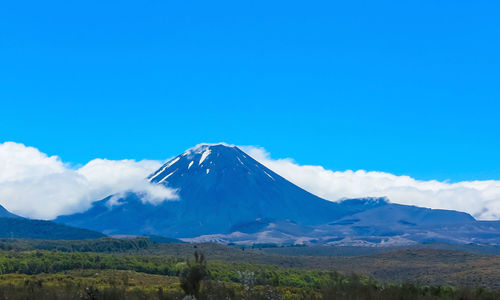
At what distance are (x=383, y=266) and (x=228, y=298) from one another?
13766 centimetres

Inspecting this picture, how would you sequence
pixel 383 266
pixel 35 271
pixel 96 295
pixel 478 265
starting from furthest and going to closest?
pixel 383 266 → pixel 478 265 → pixel 35 271 → pixel 96 295

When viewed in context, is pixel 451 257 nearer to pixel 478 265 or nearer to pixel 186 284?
pixel 478 265

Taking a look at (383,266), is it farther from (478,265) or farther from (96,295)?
(96,295)

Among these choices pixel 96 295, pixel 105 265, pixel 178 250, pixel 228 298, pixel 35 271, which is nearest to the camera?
pixel 228 298

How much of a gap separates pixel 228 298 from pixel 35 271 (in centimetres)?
8917

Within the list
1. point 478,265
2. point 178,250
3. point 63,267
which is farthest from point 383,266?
point 63,267

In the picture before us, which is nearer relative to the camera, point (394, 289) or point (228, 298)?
point (228, 298)

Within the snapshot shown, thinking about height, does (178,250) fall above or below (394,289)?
above

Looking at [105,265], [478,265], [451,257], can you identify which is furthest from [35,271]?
[451,257]

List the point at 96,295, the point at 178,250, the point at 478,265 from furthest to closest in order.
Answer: the point at 178,250
the point at 478,265
the point at 96,295

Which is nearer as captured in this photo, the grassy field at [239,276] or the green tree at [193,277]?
the green tree at [193,277]

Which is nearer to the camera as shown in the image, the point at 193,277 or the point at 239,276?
the point at 239,276

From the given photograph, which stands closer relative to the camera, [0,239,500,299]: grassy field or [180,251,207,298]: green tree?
[180,251,207,298]: green tree

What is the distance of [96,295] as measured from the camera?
3228cm
